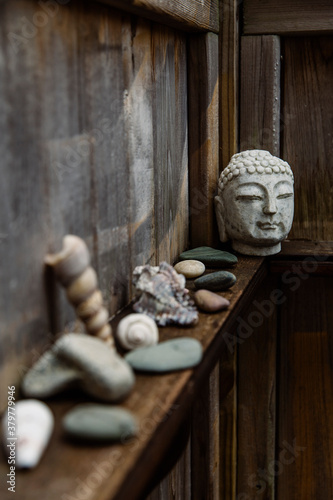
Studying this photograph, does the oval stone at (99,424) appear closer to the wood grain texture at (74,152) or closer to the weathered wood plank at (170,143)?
the wood grain texture at (74,152)

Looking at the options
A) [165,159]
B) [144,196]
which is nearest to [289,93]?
[165,159]

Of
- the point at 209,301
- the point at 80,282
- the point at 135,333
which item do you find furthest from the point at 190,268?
the point at 80,282

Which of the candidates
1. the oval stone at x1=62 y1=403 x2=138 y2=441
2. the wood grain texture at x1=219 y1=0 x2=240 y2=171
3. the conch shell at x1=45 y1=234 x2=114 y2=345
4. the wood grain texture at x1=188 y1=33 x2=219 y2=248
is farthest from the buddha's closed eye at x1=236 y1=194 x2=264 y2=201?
the oval stone at x1=62 y1=403 x2=138 y2=441

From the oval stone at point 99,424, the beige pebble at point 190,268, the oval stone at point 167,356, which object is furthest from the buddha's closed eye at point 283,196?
the oval stone at point 99,424

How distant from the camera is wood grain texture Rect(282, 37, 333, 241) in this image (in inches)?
69.2

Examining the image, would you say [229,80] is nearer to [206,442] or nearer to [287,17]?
[287,17]

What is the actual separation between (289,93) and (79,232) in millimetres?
1079

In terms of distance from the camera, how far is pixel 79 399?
79cm

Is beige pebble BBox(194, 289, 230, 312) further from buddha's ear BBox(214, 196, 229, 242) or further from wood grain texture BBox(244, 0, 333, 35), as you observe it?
wood grain texture BBox(244, 0, 333, 35)

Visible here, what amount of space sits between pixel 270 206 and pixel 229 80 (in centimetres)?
45

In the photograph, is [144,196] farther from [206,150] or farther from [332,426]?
[332,426]

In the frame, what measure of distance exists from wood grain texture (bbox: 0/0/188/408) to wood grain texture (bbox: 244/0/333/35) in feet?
1.36

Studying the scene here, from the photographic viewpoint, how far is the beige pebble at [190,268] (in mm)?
1391

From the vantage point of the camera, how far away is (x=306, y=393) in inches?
78.1
